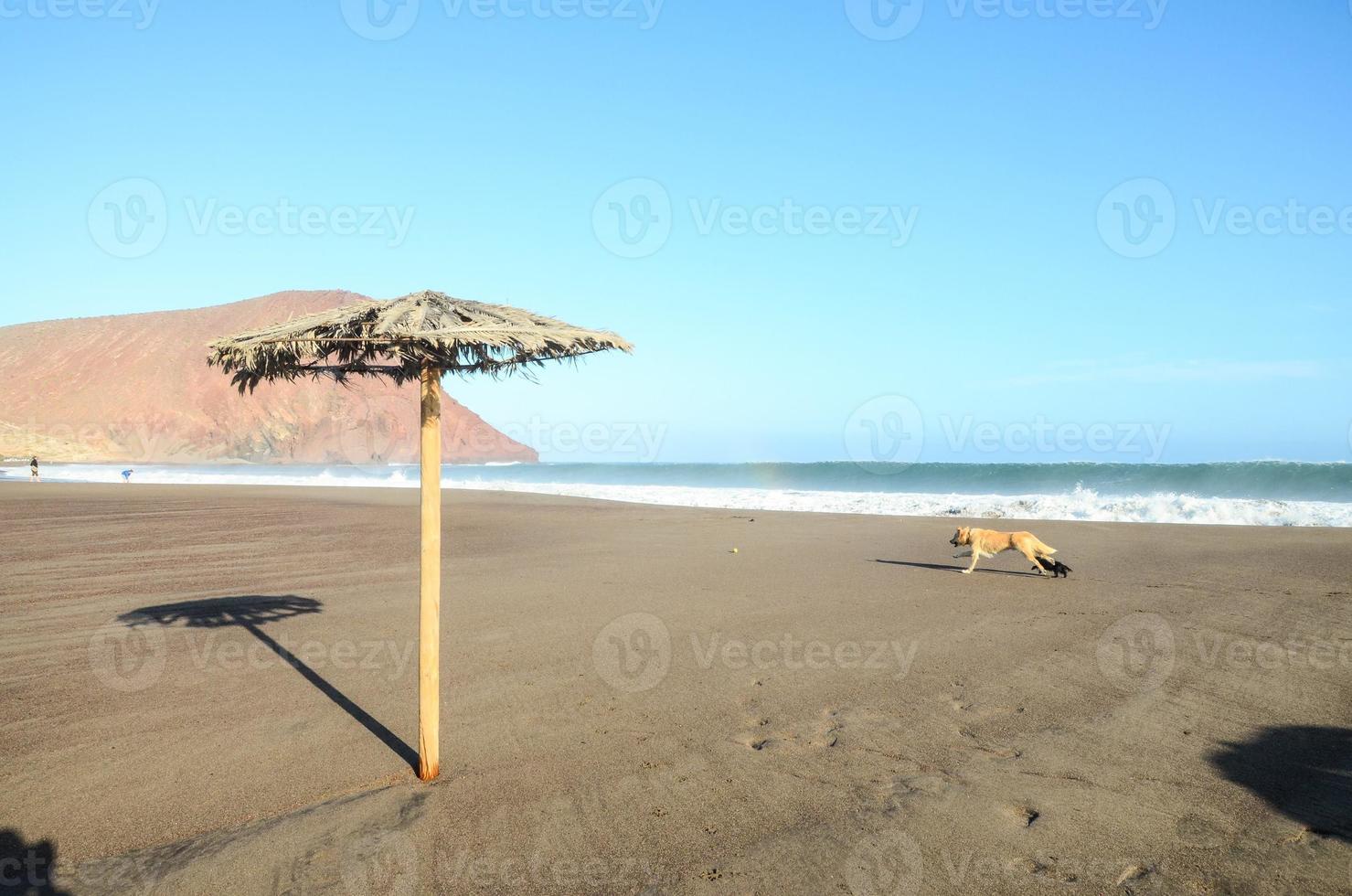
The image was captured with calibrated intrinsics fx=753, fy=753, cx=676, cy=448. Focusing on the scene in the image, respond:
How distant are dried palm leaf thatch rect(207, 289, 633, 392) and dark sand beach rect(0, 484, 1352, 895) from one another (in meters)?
2.72

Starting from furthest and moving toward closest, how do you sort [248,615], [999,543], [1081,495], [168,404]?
[168,404] < [1081,495] < [999,543] < [248,615]

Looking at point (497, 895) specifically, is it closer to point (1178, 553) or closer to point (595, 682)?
point (595, 682)

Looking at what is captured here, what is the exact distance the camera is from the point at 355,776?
4.87m

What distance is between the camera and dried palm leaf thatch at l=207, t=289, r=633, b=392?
15.5 feet

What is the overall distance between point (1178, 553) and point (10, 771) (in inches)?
672

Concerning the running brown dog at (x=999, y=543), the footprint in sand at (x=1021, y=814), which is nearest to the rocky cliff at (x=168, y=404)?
the running brown dog at (x=999, y=543)

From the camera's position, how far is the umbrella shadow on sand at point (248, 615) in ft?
23.0

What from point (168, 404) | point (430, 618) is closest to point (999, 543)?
point (430, 618)

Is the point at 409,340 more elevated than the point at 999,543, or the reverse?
the point at 409,340

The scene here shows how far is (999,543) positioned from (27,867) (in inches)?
495

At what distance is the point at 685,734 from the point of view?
18.3 ft

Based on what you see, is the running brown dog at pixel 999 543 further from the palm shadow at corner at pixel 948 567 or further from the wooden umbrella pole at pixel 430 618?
the wooden umbrella pole at pixel 430 618

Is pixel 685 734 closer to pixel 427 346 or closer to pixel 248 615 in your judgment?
pixel 427 346

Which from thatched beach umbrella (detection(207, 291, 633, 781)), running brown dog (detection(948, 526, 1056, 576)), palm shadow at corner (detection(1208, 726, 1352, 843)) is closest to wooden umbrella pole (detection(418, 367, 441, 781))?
thatched beach umbrella (detection(207, 291, 633, 781))
